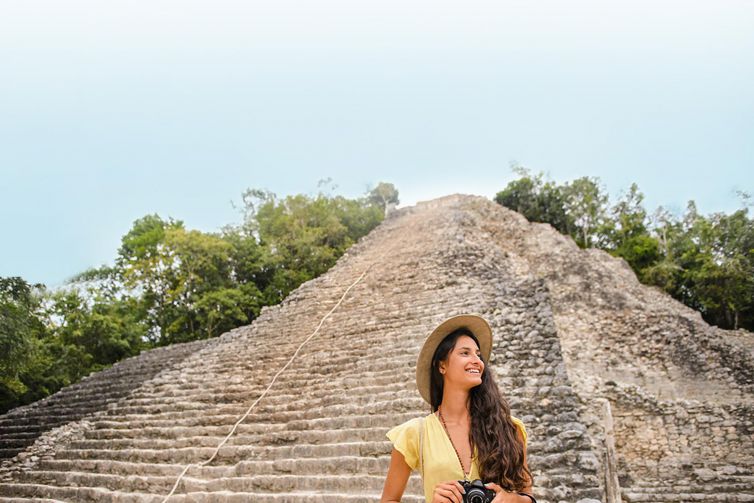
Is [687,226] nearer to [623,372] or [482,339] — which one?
[623,372]

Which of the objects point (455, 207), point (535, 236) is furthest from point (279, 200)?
point (535, 236)

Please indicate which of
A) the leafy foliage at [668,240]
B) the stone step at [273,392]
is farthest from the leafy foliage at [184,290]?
the leafy foliage at [668,240]

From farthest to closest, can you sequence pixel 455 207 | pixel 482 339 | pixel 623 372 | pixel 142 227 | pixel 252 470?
1. pixel 142 227
2. pixel 455 207
3. pixel 623 372
4. pixel 252 470
5. pixel 482 339

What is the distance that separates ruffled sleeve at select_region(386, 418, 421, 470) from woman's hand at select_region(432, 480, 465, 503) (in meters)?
0.23

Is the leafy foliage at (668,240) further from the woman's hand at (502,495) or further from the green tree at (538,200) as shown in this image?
the woman's hand at (502,495)

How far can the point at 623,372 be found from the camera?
9820 mm

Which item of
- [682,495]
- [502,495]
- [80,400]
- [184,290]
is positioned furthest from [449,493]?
[184,290]

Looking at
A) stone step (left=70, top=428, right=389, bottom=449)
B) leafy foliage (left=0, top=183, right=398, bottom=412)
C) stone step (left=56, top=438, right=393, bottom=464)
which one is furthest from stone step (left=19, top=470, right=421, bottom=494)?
leafy foliage (left=0, top=183, right=398, bottom=412)

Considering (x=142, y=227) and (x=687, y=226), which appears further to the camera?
(x=142, y=227)

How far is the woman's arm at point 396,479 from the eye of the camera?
1766mm

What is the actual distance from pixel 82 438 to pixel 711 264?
1628cm

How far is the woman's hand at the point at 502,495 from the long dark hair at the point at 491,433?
0.11ft

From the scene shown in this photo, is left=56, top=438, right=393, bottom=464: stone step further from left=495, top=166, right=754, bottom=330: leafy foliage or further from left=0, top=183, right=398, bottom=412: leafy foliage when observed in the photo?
left=495, top=166, right=754, bottom=330: leafy foliage

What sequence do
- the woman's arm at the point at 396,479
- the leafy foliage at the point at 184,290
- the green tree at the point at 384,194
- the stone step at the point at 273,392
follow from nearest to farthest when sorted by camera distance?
the woman's arm at the point at 396,479
the stone step at the point at 273,392
the leafy foliage at the point at 184,290
the green tree at the point at 384,194
